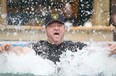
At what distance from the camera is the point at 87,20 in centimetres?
984

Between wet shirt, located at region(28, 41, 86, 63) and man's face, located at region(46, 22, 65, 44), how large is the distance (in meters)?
0.07

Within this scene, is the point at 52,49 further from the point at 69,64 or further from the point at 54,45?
the point at 69,64

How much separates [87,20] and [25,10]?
5.21ft

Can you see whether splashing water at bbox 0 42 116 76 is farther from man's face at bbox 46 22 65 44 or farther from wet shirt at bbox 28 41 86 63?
man's face at bbox 46 22 65 44

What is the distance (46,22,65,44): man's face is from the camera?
5.10m

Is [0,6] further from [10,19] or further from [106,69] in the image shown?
[106,69]

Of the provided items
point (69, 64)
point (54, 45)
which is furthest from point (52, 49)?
point (69, 64)

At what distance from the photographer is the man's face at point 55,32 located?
510 cm

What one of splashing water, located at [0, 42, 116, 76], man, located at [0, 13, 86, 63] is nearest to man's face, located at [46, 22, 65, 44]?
man, located at [0, 13, 86, 63]

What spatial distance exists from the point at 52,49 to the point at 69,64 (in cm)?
39

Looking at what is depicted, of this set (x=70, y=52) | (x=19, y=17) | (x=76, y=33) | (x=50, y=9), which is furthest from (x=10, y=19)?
(x=70, y=52)

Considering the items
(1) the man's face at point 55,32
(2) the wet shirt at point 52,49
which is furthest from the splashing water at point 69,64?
(1) the man's face at point 55,32

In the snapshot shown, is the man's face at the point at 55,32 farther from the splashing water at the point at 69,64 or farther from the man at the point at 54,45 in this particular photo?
the splashing water at the point at 69,64

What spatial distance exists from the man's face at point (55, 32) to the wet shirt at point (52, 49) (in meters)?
0.07
